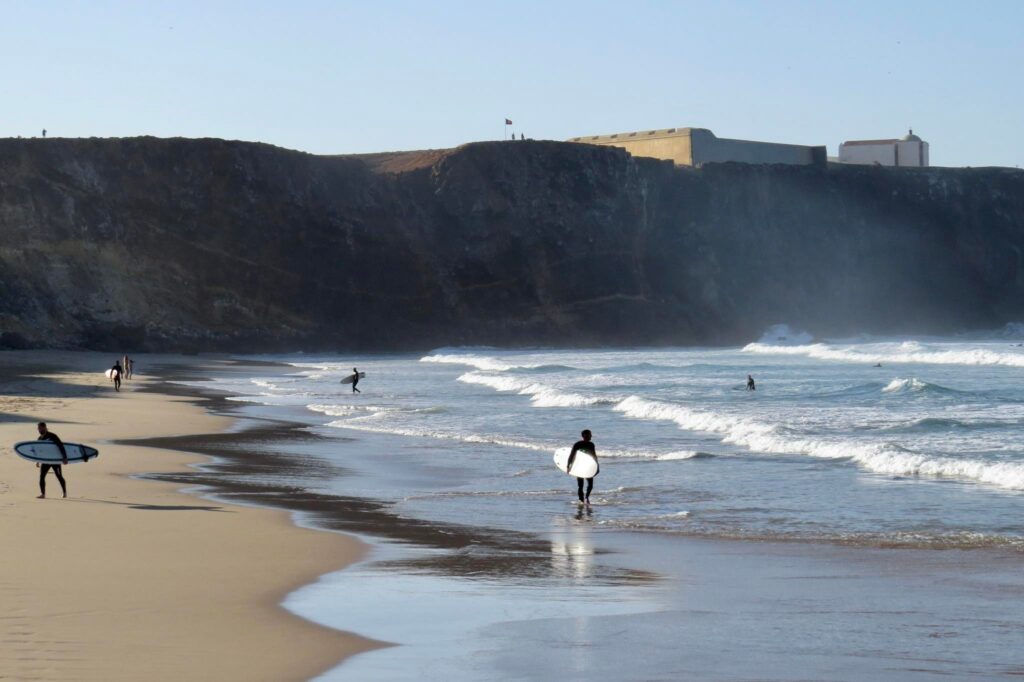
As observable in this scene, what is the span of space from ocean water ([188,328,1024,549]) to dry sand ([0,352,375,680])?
2553 millimetres

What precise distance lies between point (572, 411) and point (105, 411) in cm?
996

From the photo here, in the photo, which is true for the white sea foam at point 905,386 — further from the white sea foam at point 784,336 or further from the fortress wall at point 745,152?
the fortress wall at point 745,152

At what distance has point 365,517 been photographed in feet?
Result: 46.8

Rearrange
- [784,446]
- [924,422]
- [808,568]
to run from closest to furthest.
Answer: [808,568] → [784,446] → [924,422]

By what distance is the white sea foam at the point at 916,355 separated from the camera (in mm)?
51344

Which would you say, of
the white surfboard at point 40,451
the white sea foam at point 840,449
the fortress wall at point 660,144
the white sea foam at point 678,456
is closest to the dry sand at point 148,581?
the white surfboard at point 40,451

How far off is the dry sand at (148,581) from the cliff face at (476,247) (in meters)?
51.0

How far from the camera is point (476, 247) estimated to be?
3413 inches

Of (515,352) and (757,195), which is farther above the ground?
(757,195)

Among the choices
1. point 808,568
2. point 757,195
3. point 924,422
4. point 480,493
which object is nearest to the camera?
point 808,568

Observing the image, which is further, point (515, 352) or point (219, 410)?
point (515, 352)

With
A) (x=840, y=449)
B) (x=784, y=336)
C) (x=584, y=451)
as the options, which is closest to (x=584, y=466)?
(x=584, y=451)

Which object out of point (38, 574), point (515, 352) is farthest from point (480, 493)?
point (515, 352)

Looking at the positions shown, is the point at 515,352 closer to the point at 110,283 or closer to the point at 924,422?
the point at 110,283
